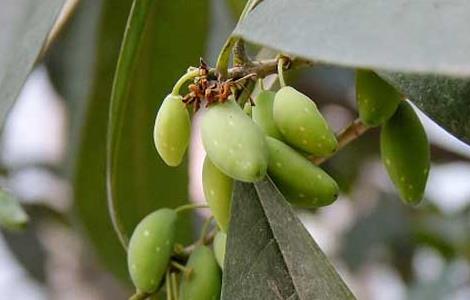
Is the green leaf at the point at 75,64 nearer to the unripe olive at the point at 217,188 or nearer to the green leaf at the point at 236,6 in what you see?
the green leaf at the point at 236,6

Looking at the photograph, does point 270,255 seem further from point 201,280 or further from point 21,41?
point 21,41

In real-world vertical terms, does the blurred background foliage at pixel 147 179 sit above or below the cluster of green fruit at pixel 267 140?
below

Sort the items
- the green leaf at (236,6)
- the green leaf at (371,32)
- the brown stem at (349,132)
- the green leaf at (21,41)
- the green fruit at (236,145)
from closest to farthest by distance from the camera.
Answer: the green leaf at (371,32) < the green fruit at (236,145) < the green leaf at (21,41) < the brown stem at (349,132) < the green leaf at (236,6)

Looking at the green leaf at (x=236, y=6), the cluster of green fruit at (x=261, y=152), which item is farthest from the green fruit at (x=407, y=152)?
the green leaf at (x=236, y=6)

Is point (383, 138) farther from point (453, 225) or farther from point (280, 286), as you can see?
point (453, 225)

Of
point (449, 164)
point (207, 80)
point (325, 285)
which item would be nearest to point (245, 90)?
point (207, 80)

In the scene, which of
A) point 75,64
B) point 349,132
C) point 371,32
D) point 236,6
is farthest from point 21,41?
point 75,64
